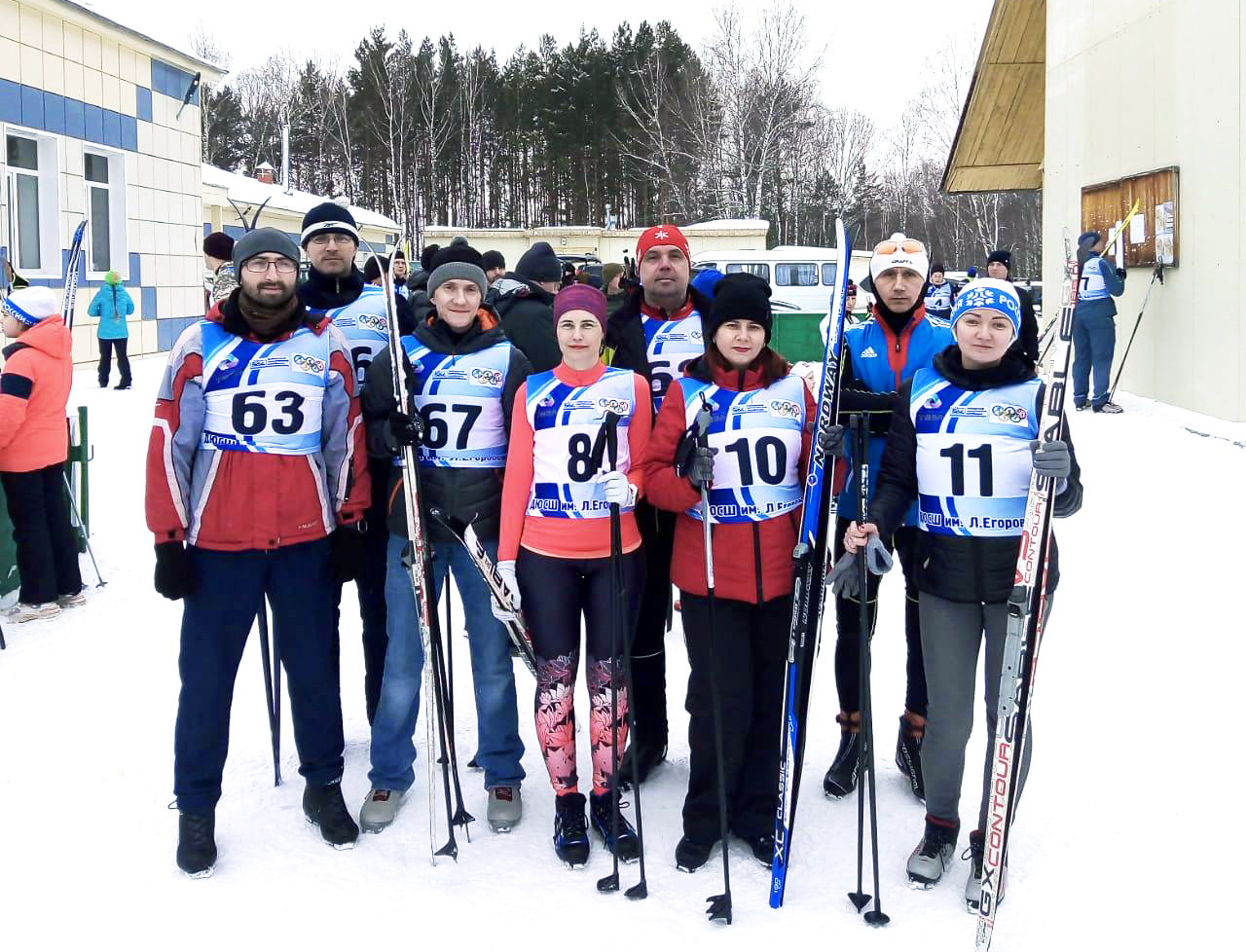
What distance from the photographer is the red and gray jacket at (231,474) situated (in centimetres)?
317

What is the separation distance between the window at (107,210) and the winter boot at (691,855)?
15205mm

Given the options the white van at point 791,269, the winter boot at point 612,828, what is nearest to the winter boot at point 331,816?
the winter boot at point 612,828

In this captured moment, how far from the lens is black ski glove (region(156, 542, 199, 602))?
3.14 meters

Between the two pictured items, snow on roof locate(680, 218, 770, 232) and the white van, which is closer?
the white van

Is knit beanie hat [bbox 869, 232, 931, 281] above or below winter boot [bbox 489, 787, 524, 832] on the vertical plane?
above

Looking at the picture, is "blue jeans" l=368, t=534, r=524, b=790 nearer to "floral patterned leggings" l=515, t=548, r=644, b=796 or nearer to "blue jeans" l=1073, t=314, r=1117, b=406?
"floral patterned leggings" l=515, t=548, r=644, b=796

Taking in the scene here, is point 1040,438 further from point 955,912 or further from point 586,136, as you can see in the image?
point 586,136

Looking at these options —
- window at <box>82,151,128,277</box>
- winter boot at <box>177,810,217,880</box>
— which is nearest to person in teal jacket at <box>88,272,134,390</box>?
window at <box>82,151,128,277</box>

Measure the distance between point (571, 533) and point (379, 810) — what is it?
3.83ft

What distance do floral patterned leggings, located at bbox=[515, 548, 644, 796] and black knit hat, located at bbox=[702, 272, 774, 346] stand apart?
0.79 meters

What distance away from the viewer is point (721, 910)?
2943 mm

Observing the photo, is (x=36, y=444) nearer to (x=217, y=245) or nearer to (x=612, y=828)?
(x=217, y=245)

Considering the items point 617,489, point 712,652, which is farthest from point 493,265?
point 712,652

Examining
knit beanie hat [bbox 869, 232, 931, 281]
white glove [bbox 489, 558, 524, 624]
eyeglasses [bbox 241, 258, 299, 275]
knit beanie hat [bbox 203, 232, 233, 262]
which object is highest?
knit beanie hat [bbox 203, 232, 233, 262]
